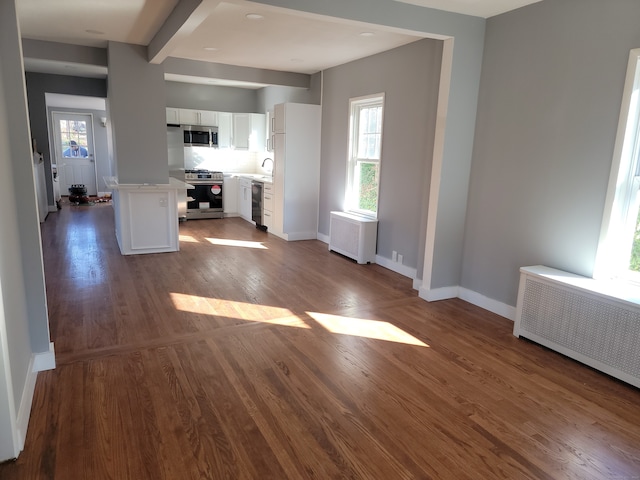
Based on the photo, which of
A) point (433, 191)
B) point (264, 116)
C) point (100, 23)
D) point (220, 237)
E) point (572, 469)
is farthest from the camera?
point (264, 116)

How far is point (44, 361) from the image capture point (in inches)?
108

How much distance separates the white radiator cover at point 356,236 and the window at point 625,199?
277cm

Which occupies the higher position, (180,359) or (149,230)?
(149,230)

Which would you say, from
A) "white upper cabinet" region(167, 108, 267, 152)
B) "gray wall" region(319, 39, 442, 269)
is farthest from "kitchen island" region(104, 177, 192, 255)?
"white upper cabinet" region(167, 108, 267, 152)

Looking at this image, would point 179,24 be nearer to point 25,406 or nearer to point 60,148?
point 25,406

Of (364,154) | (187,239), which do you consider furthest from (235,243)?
(364,154)

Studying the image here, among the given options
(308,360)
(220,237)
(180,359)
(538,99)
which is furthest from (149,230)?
(538,99)

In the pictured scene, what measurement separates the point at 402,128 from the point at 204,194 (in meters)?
4.82

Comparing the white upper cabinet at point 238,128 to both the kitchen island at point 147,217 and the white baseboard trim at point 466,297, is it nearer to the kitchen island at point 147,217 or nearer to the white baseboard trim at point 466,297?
the kitchen island at point 147,217

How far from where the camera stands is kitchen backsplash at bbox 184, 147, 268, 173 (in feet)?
29.4

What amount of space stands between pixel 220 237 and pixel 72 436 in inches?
195

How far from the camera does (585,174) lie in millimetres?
3184

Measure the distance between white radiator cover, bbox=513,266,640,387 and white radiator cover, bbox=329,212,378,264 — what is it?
236 cm

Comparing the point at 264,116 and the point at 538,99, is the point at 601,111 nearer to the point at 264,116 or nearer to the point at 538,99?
the point at 538,99
